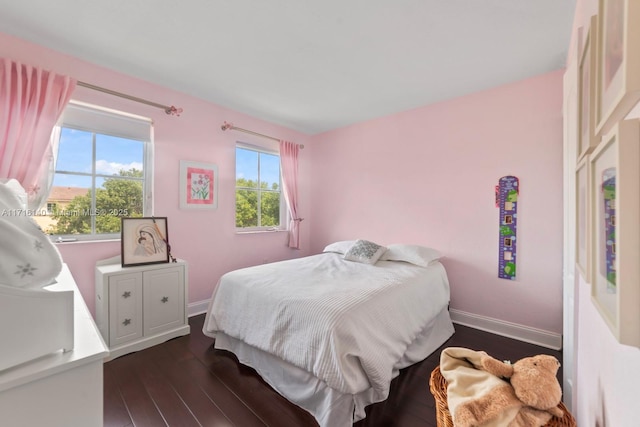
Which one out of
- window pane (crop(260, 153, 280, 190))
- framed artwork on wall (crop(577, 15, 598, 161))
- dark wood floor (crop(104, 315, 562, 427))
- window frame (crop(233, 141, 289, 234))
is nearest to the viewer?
framed artwork on wall (crop(577, 15, 598, 161))

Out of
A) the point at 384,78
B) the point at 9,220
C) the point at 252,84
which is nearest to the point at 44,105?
the point at 252,84

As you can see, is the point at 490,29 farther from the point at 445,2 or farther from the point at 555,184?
the point at 555,184

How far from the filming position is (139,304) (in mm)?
2258

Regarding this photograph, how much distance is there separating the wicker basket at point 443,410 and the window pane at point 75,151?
3001 mm

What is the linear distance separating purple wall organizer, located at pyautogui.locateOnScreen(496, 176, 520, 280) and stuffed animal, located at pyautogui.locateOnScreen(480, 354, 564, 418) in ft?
6.45

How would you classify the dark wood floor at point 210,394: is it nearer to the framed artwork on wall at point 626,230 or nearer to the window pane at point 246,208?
the framed artwork on wall at point 626,230

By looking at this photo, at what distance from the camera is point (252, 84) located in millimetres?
2609

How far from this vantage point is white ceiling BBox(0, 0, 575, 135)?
5.40 feet

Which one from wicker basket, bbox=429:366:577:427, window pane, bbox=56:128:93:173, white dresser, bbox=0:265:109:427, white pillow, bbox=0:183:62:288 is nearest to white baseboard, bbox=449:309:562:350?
wicker basket, bbox=429:366:577:427

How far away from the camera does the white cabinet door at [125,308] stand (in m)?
2.12

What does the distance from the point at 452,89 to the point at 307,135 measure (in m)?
2.17

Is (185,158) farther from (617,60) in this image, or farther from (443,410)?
(617,60)

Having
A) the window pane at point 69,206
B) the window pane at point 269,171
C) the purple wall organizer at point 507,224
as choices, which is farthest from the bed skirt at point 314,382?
the window pane at point 269,171

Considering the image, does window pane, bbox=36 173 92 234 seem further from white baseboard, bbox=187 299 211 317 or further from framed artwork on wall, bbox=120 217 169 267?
white baseboard, bbox=187 299 211 317
